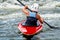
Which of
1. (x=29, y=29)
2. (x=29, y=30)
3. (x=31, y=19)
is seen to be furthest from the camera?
(x=31, y=19)

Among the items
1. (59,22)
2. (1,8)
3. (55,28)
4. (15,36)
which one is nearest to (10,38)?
(15,36)

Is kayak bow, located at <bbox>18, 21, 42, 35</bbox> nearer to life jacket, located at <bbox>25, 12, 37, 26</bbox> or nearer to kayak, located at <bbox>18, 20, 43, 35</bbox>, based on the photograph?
kayak, located at <bbox>18, 20, 43, 35</bbox>

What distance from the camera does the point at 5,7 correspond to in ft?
147

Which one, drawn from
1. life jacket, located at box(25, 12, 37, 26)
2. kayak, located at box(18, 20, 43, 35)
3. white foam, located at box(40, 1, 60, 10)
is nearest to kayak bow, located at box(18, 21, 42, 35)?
kayak, located at box(18, 20, 43, 35)

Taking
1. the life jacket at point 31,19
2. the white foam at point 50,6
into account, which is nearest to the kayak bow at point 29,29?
the life jacket at point 31,19

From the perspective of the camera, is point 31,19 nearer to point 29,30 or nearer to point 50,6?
point 29,30

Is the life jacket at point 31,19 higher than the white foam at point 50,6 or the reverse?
higher

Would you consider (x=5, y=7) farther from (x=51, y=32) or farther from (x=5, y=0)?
(x=51, y=32)

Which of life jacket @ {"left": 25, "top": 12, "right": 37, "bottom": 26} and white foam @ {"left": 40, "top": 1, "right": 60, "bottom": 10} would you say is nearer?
life jacket @ {"left": 25, "top": 12, "right": 37, "bottom": 26}

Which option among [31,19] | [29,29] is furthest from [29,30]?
[31,19]

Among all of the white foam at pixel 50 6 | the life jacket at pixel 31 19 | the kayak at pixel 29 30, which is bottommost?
the white foam at pixel 50 6

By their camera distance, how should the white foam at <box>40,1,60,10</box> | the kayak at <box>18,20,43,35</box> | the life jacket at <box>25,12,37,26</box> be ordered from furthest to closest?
the white foam at <box>40,1,60,10</box> → the life jacket at <box>25,12,37,26</box> → the kayak at <box>18,20,43,35</box>

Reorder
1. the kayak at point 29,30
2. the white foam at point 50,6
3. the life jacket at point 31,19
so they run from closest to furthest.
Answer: the kayak at point 29,30 < the life jacket at point 31,19 < the white foam at point 50,6

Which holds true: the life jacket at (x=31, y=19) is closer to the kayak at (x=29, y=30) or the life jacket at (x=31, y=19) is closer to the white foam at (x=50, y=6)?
the kayak at (x=29, y=30)
